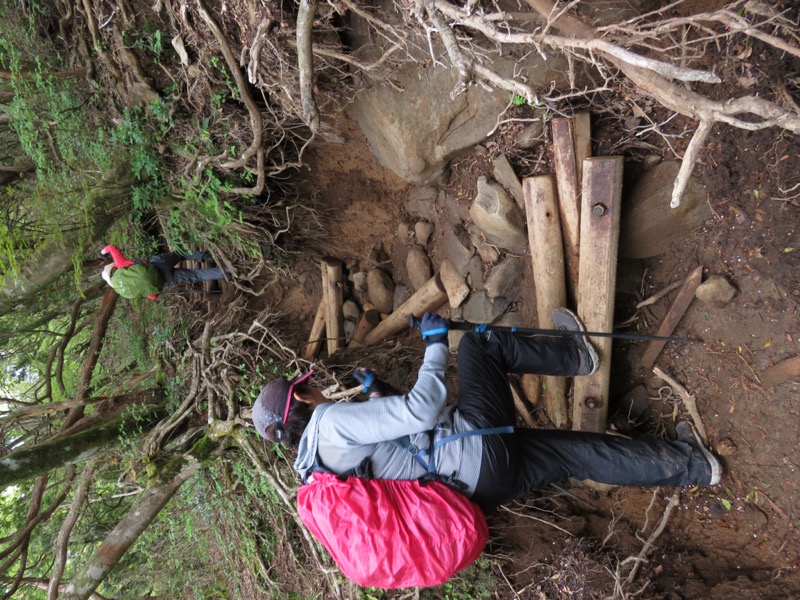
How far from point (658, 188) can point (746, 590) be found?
2.55 m

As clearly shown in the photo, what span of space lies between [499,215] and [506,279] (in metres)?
0.61

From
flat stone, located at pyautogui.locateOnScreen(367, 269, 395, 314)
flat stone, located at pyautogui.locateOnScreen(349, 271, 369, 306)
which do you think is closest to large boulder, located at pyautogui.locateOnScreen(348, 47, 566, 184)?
flat stone, located at pyautogui.locateOnScreen(367, 269, 395, 314)

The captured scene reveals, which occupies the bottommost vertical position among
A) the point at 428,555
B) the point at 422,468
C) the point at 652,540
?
the point at 652,540

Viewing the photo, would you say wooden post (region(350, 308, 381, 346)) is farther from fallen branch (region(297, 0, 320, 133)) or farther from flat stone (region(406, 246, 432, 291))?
fallen branch (region(297, 0, 320, 133))

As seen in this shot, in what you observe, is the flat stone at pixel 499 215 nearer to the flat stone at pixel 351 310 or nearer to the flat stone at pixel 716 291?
the flat stone at pixel 716 291

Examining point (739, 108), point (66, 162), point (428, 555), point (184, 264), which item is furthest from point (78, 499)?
point (739, 108)

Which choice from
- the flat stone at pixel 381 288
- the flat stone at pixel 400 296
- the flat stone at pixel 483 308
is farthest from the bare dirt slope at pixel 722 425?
the flat stone at pixel 381 288

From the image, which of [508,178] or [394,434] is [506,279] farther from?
[394,434]

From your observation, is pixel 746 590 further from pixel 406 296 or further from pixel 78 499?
pixel 78 499

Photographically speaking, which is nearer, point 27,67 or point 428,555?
point 428,555

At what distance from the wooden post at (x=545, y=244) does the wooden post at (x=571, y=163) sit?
7 cm

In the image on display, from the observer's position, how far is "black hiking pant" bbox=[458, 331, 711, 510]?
292cm

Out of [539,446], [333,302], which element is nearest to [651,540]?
[539,446]

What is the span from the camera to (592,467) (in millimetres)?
3047
